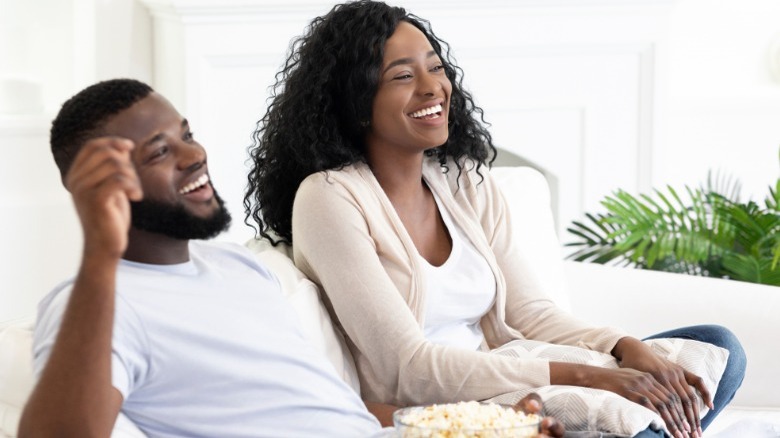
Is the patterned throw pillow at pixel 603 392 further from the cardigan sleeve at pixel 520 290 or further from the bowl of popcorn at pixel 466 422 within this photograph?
the bowl of popcorn at pixel 466 422

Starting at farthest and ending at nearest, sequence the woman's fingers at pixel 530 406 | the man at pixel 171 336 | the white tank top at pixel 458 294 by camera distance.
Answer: the white tank top at pixel 458 294, the woman's fingers at pixel 530 406, the man at pixel 171 336

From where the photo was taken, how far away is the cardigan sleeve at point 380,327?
1924 millimetres

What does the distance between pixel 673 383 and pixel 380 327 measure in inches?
19.5

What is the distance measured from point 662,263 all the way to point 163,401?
2351 mm

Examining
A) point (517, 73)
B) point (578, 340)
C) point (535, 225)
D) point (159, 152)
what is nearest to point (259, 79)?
point (517, 73)

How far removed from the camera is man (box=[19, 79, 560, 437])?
1.33m

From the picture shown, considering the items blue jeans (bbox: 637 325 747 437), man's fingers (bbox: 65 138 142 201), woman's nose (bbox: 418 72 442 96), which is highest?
woman's nose (bbox: 418 72 442 96)

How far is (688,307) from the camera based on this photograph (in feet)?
8.46

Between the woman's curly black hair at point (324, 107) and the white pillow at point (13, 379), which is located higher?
the woman's curly black hair at point (324, 107)

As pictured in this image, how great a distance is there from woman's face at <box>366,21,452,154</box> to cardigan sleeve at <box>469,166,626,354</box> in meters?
0.21

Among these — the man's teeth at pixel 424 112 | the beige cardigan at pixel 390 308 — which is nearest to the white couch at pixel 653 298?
the beige cardigan at pixel 390 308

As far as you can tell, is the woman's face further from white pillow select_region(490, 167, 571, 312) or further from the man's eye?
the man's eye

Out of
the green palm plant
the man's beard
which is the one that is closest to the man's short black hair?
the man's beard

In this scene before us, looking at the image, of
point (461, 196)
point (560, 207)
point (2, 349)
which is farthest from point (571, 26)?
point (2, 349)
